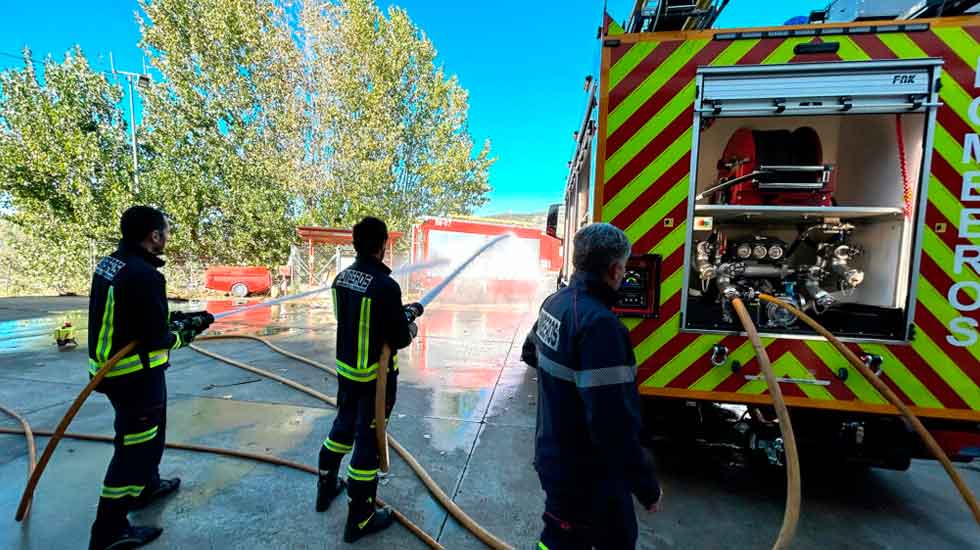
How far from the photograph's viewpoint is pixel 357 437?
88.8 inches

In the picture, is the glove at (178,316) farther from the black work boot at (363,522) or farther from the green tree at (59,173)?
the green tree at (59,173)

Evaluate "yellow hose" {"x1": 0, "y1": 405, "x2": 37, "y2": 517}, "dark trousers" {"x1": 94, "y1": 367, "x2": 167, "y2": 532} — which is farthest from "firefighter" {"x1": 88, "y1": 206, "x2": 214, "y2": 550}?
"yellow hose" {"x1": 0, "y1": 405, "x2": 37, "y2": 517}

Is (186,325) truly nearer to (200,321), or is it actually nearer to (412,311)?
(200,321)

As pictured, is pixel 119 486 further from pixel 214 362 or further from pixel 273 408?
pixel 214 362

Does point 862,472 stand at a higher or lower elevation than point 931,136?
lower

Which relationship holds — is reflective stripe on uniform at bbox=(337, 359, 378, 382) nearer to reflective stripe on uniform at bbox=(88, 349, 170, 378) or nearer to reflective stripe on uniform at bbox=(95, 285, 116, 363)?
reflective stripe on uniform at bbox=(88, 349, 170, 378)

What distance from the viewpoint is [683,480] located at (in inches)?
112

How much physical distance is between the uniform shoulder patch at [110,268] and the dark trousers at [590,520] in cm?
227

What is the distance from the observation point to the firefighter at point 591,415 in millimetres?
1293

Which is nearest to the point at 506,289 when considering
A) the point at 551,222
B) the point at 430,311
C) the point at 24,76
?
the point at 430,311

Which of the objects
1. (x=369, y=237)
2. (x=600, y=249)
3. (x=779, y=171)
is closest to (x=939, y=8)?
(x=779, y=171)

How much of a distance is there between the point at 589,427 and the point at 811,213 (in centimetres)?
199

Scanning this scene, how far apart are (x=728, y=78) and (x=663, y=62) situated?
347 mm

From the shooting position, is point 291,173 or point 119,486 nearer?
point 119,486
